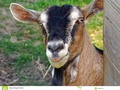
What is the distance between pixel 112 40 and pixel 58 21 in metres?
0.75

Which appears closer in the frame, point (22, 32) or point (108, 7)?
point (108, 7)

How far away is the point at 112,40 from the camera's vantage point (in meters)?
3.68

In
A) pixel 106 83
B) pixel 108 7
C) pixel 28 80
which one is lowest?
pixel 28 80

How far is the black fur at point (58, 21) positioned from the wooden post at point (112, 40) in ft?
1.55

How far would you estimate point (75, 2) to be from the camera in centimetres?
788

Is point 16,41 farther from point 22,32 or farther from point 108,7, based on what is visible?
point 108,7

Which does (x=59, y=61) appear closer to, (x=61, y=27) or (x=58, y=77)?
(x=61, y=27)

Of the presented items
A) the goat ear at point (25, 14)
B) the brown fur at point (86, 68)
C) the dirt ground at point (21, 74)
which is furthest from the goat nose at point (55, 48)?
the dirt ground at point (21, 74)

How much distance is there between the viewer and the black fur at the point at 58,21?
13.8ft

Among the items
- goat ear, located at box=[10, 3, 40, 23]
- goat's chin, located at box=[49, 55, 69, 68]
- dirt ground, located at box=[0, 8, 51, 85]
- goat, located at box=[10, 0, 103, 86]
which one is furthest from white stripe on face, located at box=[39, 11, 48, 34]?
dirt ground, located at box=[0, 8, 51, 85]

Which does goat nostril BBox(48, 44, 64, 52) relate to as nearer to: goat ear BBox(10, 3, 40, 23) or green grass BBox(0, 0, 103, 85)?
goat ear BBox(10, 3, 40, 23)

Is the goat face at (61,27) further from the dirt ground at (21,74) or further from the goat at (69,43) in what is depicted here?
the dirt ground at (21,74)

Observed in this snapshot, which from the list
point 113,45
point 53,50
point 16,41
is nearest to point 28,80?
point 16,41

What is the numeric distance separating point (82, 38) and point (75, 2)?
3.33 meters
